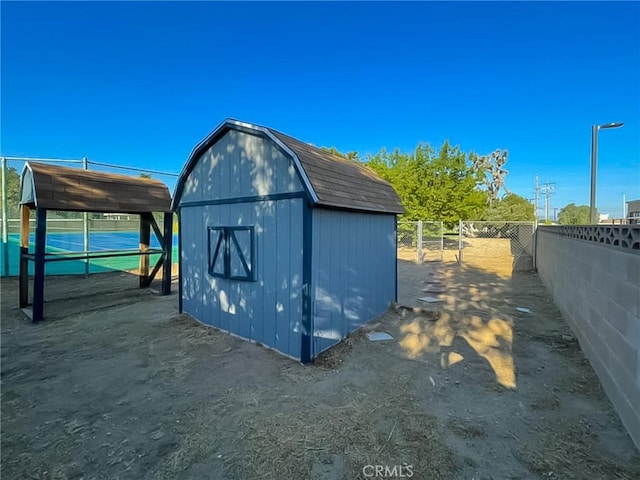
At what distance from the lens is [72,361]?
4.02 meters

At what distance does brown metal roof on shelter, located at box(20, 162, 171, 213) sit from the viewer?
18.5 ft

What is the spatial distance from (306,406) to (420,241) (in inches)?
493

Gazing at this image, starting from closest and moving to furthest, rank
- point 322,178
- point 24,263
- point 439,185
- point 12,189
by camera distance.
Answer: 1. point 322,178
2. point 24,263
3. point 12,189
4. point 439,185

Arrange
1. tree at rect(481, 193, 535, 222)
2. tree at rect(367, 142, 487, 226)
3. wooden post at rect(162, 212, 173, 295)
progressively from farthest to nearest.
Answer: tree at rect(481, 193, 535, 222) → tree at rect(367, 142, 487, 226) → wooden post at rect(162, 212, 173, 295)

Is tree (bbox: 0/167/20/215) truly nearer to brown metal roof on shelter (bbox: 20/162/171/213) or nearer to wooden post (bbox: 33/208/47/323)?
brown metal roof on shelter (bbox: 20/162/171/213)

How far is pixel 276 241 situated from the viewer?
4191mm

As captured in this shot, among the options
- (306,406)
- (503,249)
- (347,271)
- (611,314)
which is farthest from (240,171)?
(503,249)

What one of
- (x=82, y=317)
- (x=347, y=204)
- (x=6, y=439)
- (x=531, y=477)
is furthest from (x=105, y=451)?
(x=82, y=317)

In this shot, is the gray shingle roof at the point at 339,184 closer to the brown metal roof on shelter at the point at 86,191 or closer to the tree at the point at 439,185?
the brown metal roof on shelter at the point at 86,191

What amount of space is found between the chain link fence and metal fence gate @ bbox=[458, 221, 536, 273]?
12843mm

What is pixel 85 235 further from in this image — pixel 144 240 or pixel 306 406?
pixel 306 406

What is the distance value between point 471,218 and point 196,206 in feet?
60.9

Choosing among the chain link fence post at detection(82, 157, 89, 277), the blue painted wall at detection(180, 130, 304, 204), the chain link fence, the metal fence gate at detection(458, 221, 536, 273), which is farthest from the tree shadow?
the chain link fence post at detection(82, 157, 89, 277)

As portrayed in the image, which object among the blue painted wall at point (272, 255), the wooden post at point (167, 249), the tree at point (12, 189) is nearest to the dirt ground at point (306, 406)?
the blue painted wall at point (272, 255)
